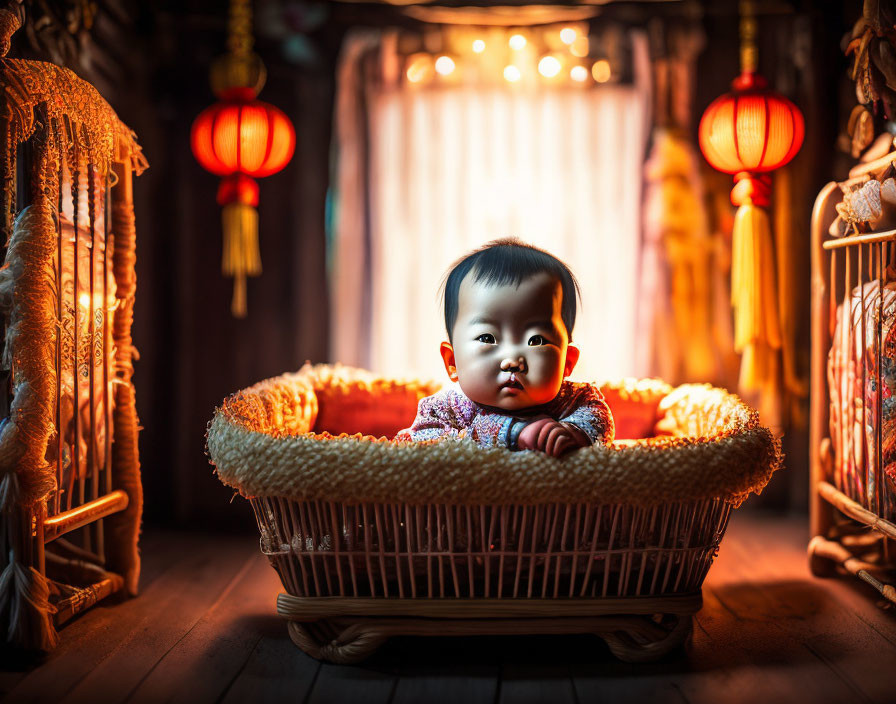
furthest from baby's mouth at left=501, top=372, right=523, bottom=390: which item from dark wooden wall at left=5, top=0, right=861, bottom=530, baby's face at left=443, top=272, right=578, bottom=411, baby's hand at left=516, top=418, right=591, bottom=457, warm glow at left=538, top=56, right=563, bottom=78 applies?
warm glow at left=538, top=56, right=563, bottom=78

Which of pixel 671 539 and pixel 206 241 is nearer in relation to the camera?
pixel 671 539

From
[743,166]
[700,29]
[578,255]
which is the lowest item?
[578,255]

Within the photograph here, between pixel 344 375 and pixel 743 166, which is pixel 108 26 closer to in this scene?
pixel 344 375

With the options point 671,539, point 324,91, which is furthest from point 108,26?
point 671,539

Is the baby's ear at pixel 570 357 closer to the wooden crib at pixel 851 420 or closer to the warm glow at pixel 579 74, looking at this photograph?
the wooden crib at pixel 851 420

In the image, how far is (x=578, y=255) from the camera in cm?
241

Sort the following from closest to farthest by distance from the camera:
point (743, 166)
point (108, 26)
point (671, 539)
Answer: point (671, 539) < point (743, 166) < point (108, 26)

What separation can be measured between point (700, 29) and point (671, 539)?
5.86ft

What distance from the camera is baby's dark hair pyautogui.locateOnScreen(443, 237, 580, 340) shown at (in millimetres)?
1410

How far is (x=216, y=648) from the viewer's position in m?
1.40

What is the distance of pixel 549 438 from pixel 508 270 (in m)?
0.35

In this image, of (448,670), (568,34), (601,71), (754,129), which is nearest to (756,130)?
(754,129)

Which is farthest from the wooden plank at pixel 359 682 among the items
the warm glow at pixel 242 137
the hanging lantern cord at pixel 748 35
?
the hanging lantern cord at pixel 748 35

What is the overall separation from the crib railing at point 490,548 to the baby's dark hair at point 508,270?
407mm
